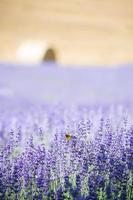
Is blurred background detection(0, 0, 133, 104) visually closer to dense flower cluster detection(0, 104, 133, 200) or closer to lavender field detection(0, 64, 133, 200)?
lavender field detection(0, 64, 133, 200)

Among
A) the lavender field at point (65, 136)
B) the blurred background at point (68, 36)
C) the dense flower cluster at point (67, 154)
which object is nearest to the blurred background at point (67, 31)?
the blurred background at point (68, 36)

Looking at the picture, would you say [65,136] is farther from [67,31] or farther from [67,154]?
[67,31]

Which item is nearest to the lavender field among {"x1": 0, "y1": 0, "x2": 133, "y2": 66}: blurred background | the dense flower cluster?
the dense flower cluster

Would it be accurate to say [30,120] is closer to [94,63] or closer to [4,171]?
[4,171]

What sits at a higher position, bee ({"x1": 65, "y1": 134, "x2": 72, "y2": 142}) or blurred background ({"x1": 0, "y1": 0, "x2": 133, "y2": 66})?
blurred background ({"x1": 0, "y1": 0, "x2": 133, "y2": 66})

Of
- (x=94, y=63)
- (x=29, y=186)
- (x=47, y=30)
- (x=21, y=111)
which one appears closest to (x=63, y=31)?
(x=47, y=30)

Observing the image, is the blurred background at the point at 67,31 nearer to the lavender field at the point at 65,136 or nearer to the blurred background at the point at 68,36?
the blurred background at the point at 68,36

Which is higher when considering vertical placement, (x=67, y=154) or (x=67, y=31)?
(x=67, y=31)

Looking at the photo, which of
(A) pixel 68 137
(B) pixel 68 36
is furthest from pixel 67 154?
(B) pixel 68 36
